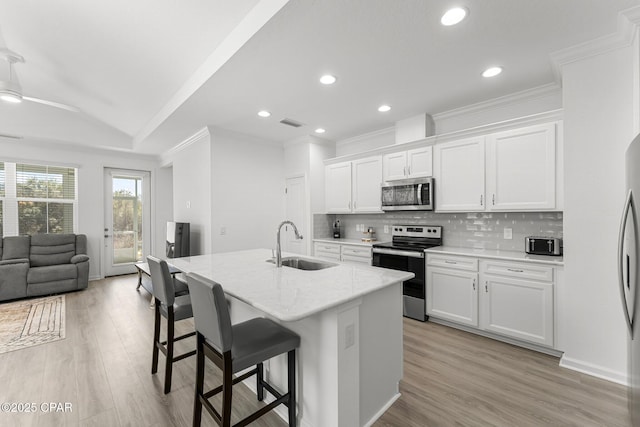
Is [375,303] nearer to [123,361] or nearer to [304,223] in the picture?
[123,361]

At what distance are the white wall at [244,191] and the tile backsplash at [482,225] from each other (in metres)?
1.84

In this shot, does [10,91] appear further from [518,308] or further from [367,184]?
[518,308]

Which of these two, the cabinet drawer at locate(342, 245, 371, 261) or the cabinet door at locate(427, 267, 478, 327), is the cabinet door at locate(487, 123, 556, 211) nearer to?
the cabinet door at locate(427, 267, 478, 327)

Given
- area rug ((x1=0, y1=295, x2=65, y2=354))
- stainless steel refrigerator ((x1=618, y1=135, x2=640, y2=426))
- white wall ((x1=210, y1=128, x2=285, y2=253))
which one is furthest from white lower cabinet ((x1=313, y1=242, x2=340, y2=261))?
area rug ((x1=0, y1=295, x2=65, y2=354))

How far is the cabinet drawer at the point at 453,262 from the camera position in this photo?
9.91ft

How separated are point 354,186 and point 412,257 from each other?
1.59 m

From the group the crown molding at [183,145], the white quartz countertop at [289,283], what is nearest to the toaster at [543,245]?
the white quartz countertop at [289,283]

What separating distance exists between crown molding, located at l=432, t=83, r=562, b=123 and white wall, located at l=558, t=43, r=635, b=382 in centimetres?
68

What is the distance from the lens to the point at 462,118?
3635 mm

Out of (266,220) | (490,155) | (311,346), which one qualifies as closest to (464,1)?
→ (490,155)

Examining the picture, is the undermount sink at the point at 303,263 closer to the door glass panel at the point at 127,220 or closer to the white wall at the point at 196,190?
the white wall at the point at 196,190

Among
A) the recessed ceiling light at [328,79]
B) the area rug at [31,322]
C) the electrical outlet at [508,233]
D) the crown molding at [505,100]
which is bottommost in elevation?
the area rug at [31,322]

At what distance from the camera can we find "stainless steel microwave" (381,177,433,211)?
3.60m

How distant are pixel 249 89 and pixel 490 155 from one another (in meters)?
2.74
